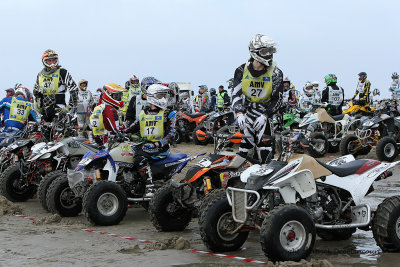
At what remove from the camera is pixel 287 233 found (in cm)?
585

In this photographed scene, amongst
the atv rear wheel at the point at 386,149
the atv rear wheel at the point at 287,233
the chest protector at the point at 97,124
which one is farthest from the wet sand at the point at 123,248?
the atv rear wheel at the point at 386,149

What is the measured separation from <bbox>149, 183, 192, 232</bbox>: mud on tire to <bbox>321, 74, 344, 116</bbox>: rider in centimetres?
1111

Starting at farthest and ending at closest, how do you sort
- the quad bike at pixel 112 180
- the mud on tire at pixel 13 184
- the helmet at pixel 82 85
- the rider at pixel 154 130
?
the helmet at pixel 82 85
the mud on tire at pixel 13 184
the rider at pixel 154 130
the quad bike at pixel 112 180

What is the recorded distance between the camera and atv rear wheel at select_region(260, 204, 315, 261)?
573 centimetres

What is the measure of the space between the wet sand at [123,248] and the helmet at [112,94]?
1.99 meters

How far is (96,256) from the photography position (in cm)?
660

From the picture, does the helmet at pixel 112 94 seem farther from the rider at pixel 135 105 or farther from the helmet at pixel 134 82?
the helmet at pixel 134 82

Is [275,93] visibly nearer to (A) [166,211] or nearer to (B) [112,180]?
(A) [166,211]

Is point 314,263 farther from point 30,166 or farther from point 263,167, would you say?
point 30,166

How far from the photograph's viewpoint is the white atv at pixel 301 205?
5.93 meters

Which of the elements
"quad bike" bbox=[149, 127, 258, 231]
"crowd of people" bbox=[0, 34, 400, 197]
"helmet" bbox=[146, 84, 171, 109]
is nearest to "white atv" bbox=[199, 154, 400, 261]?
"quad bike" bbox=[149, 127, 258, 231]

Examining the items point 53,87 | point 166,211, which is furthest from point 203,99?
point 166,211

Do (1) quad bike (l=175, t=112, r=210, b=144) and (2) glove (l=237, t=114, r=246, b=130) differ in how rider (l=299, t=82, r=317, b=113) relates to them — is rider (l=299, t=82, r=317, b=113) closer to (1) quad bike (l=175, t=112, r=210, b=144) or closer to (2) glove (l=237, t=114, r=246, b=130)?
(1) quad bike (l=175, t=112, r=210, b=144)

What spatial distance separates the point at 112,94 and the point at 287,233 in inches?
192
